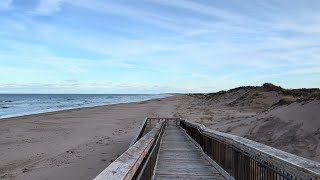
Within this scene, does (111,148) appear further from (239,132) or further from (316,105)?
(316,105)

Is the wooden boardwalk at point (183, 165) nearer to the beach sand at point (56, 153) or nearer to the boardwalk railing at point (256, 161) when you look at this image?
the boardwalk railing at point (256, 161)

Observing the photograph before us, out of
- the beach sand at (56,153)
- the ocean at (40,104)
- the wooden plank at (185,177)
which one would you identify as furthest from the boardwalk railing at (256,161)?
the ocean at (40,104)

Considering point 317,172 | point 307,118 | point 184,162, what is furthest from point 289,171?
point 307,118

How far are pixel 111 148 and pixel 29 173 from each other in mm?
5533

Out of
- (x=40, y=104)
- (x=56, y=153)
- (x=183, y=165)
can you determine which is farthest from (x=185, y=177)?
(x=40, y=104)

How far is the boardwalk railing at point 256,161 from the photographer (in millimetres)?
3908

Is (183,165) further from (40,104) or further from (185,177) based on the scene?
(40,104)

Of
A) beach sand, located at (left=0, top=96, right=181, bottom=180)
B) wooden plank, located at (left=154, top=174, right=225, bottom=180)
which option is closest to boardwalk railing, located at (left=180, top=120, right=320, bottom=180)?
wooden plank, located at (left=154, top=174, right=225, bottom=180)

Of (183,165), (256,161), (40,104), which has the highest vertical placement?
(256,161)

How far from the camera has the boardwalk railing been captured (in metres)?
3.91

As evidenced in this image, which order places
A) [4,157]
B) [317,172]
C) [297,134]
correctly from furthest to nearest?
[4,157] → [297,134] → [317,172]

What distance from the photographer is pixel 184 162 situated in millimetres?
9867

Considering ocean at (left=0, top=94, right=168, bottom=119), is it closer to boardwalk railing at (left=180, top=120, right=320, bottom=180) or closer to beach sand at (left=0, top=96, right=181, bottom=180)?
beach sand at (left=0, top=96, right=181, bottom=180)

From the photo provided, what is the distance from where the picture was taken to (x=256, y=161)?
5.50 m
